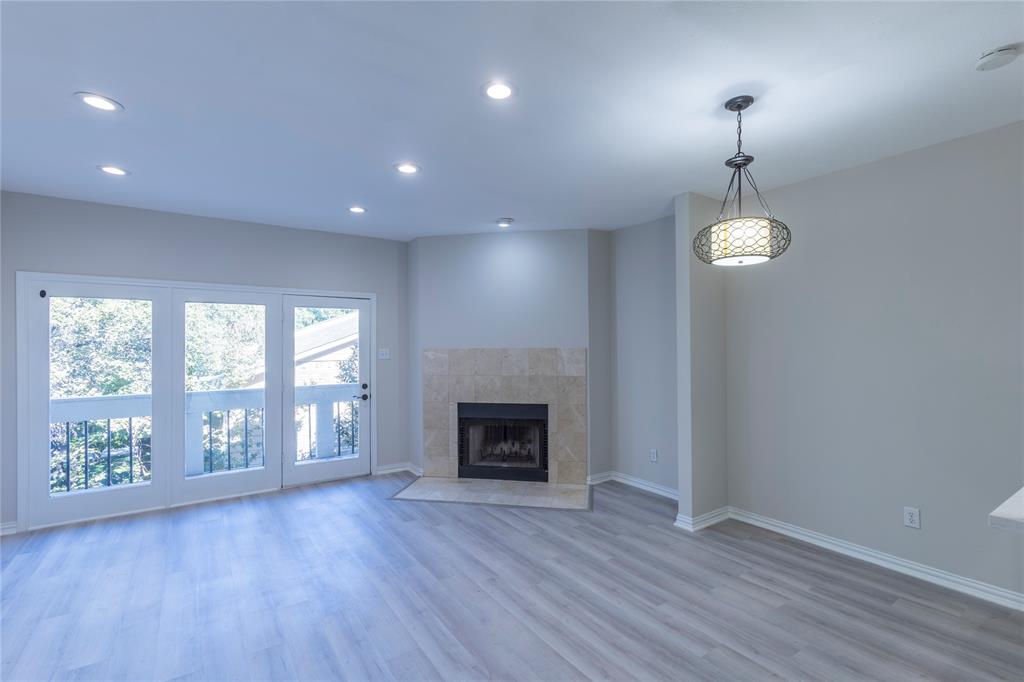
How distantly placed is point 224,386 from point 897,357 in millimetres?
5457

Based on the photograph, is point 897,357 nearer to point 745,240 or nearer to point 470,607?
point 745,240

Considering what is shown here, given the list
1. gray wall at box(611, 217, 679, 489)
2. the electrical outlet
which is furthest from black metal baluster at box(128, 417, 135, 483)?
the electrical outlet

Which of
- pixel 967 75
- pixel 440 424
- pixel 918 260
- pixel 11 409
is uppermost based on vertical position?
pixel 967 75

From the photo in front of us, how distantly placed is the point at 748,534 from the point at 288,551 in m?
3.41

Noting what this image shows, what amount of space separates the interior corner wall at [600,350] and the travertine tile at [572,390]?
65mm

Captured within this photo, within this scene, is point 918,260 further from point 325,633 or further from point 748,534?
point 325,633

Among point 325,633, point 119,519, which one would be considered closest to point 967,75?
point 325,633

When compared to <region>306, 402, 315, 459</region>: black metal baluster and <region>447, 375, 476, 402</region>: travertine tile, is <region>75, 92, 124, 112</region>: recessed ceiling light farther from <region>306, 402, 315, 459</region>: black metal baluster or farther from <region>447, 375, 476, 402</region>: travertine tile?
<region>447, 375, 476, 402</region>: travertine tile

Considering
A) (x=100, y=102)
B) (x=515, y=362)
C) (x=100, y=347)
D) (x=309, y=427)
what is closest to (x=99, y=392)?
(x=100, y=347)

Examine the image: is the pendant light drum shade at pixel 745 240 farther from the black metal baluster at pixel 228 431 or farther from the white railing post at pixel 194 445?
the white railing post at pixel 194 445

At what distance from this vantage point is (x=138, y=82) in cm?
210

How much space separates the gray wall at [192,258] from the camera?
357 cm

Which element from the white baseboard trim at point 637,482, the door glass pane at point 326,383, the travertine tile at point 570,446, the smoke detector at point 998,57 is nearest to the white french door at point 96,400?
the door glass pane at point 326,383

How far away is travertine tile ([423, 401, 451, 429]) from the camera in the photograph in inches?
199
